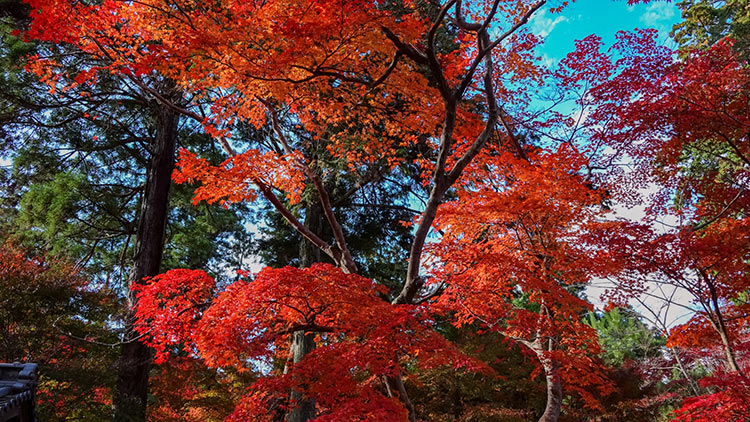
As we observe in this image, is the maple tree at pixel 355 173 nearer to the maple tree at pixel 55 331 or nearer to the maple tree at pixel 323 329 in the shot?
the maple tree at pixel 323 329

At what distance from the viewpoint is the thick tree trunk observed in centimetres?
701

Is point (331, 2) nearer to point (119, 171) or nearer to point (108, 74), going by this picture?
point (108, 74)

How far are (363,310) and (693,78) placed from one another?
17.6ft

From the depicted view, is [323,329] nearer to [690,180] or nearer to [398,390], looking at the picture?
[398,390]

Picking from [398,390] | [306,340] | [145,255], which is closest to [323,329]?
[398,390]

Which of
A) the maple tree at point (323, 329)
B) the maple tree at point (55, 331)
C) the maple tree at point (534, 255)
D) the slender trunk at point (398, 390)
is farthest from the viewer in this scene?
the maple tree at point (534, 255)

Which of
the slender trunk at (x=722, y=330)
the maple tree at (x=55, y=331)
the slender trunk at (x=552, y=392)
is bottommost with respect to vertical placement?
the slender trunk at (x=552, y=392)

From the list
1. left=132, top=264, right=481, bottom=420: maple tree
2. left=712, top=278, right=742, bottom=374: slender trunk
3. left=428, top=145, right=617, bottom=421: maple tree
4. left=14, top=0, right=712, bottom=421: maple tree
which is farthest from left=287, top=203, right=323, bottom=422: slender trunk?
left=712, top=278, right=742, bottom=374: slender trunk

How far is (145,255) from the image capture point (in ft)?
26.9

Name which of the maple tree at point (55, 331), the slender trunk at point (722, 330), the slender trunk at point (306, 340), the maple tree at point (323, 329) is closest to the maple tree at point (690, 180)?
the slender trunk at point (722, 330)

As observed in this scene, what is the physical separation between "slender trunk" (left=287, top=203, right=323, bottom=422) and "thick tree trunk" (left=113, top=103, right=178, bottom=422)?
8.26 feet

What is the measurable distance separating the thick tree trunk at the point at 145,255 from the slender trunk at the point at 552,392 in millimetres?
6216

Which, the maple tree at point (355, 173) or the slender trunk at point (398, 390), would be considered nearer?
the maple tree at point (355, 173)

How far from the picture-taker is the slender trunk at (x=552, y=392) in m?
6.86
